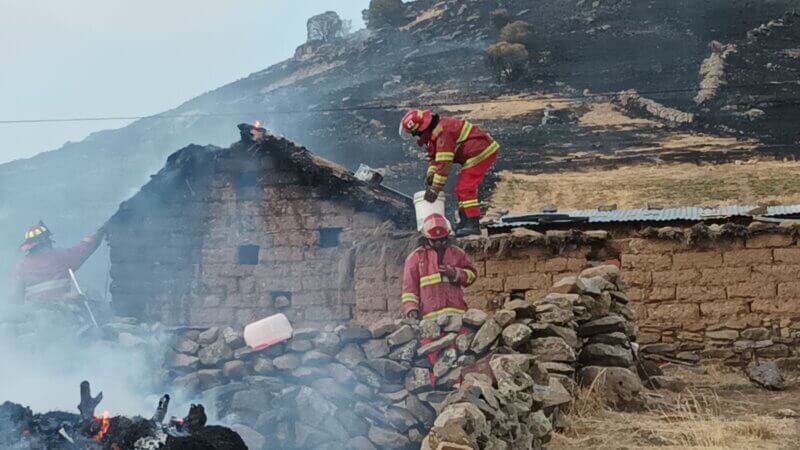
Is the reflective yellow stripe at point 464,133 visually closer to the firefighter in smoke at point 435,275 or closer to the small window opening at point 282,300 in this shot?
the firefighter in smoke at point 435,275

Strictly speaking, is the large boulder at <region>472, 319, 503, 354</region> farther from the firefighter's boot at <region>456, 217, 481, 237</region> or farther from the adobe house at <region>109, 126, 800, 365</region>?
the adobe house at <region>109, 126, 800, 365</region>

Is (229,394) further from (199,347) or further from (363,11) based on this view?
(363,11)

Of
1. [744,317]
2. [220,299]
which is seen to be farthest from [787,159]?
[220,299]

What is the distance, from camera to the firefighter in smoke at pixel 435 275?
30.1ft

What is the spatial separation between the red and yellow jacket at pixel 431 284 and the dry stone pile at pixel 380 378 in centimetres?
130

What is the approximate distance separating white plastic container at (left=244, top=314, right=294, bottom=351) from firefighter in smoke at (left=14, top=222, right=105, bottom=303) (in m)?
7.42

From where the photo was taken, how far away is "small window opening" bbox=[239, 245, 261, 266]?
596 inches

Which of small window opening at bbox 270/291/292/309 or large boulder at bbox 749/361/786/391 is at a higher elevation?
small window opening at bbox 270/291/292/309

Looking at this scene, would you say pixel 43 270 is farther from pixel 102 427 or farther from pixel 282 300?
pixel 102 427

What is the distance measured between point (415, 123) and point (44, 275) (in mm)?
6852

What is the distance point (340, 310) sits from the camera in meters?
14.4

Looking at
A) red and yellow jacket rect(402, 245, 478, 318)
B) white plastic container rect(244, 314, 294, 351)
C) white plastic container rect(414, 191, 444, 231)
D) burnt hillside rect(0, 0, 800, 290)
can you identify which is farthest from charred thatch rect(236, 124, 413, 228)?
burnt hillside rect(0, 0, 800, 290)

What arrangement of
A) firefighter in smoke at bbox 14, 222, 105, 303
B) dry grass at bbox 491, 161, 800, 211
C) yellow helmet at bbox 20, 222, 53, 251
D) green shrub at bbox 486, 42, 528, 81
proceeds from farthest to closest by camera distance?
green shrub at bbox 486, 42, 528, 81 → dry grass at bbox 491, 161, 800, 211 → yellow helmet at bbox 20, 222, 53, 251 → firefighter in smoke at bbox 14, 222, 105, 303

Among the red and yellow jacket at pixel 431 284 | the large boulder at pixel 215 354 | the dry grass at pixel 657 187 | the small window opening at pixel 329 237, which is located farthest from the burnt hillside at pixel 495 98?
the large boulder at pixel 215 354
